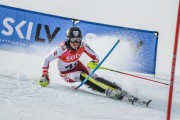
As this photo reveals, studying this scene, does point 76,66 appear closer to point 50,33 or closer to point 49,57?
point 49,57

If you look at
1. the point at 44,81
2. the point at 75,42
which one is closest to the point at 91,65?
the point at 75,42

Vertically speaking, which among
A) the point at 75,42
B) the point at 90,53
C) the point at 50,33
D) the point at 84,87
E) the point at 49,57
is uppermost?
the point at 50,33

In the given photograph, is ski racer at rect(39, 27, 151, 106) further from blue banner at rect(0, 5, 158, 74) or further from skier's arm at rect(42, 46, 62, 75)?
blue banner at rect(0, 5, 158, 74)

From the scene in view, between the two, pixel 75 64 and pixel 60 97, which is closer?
pixel 60 97

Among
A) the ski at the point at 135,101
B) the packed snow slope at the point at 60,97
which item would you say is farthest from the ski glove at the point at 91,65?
the ski at the point at 135,101

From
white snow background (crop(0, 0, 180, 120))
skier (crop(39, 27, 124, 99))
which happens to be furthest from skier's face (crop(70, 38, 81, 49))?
white snow background (crop(0, 0, 180, 120))

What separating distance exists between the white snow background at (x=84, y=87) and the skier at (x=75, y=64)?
0.52ft

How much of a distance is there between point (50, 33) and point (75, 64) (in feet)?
3.40

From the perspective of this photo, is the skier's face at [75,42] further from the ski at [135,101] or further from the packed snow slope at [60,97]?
the ski at [135,101]

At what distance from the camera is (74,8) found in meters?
11.5

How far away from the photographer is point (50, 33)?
7.13 metres

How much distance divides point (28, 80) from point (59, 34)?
1.29 metres

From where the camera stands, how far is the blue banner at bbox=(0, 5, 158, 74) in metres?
7.12

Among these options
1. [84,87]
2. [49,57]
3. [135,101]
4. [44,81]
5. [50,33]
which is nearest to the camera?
[135,101]
